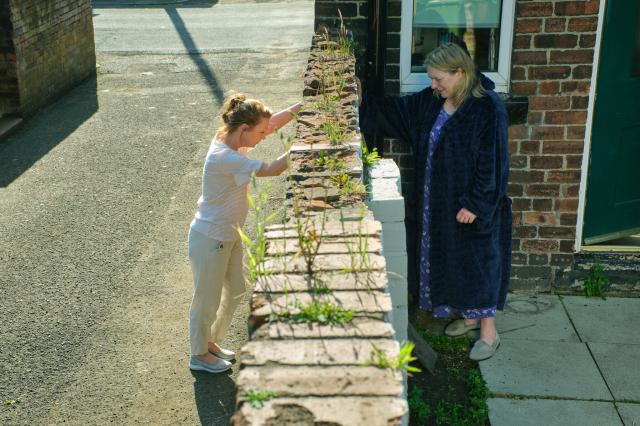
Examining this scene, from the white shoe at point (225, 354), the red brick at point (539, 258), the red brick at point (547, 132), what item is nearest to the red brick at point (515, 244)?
the red brick at point (539, 258)

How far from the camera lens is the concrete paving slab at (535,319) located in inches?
209

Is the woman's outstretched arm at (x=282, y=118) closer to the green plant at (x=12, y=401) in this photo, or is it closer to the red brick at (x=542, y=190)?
the red brick at (x=542, y=190)

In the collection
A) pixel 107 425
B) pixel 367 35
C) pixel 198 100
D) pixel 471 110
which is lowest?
pixel 107 425

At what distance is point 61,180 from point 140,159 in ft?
3.25

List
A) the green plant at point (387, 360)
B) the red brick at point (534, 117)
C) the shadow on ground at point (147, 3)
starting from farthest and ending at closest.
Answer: the shadow on ground at point (147, 3), the red brick at point (534, 117), the green plant at point (387, 360)

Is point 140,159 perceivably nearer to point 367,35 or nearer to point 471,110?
point 367,35

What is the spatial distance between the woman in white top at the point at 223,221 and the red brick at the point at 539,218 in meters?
2.00

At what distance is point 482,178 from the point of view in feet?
15.3

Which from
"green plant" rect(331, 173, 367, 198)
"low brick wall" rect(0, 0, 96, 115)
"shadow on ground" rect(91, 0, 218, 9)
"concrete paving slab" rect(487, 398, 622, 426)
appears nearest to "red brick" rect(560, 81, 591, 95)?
"concrete paving slab" rect(487, 398, 622, 426)

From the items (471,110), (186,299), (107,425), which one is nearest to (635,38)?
(471,110)

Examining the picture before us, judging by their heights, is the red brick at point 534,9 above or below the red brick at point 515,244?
above

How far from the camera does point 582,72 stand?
17.6 ft

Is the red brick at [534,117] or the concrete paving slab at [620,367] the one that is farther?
the red brick at [534,117]

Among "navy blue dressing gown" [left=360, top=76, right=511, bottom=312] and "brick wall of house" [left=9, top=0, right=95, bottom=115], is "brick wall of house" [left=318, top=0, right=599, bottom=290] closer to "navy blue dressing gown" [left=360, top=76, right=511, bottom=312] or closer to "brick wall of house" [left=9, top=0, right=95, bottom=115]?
"navy blue dressing gown" [left=360, top=76, right=511, bottom=312]
